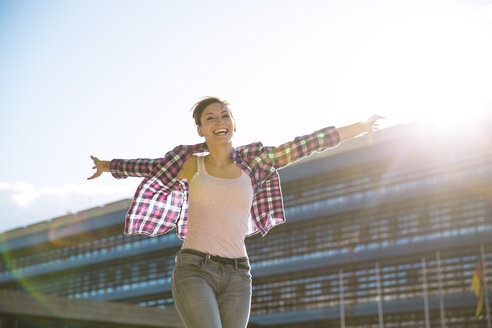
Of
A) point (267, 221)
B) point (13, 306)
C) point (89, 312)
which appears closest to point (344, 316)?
point (89, 312)

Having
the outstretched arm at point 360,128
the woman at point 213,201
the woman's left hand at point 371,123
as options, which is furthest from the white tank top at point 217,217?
the woman's left hand at point 371,123

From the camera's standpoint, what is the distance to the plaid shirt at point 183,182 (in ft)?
11.1

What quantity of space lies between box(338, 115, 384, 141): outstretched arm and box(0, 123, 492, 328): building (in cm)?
2782

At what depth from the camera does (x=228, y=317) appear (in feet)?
9.94

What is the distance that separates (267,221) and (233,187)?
1.40 feet

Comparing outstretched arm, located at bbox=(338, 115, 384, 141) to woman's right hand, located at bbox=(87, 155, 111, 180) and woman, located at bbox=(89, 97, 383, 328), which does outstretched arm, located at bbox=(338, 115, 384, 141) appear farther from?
woman's right hand, located at bbox=(87, 155, 111, 180)

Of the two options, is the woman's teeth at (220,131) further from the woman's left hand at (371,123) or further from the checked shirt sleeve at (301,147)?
the woman's left hand at (371,123)

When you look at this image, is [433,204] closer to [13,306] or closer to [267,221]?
[13,306]

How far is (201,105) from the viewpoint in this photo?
11.0 feet

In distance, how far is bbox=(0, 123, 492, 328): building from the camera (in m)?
30.9

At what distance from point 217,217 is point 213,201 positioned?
0.24ft

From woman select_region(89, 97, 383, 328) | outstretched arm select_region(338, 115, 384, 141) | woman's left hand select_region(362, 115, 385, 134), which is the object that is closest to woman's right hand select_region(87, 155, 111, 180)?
woman select_region(89, 97, 383, 328)

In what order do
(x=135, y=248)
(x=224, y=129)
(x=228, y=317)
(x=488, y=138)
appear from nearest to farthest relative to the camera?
(x=228, y=317), (x=224, y=129), (x=488, y=138), (x=135, y=248)

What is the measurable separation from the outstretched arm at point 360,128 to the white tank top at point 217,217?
65cm
